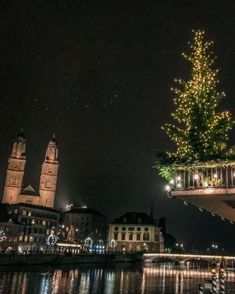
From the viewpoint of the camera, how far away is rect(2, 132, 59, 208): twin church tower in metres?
126

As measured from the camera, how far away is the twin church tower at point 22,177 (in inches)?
4979

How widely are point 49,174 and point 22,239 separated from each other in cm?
4736

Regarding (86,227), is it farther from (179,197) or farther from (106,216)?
(179,197)

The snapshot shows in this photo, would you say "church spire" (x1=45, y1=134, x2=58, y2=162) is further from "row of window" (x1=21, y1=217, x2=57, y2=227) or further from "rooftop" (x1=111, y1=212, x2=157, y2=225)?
"rooftop" (x1=111, y1=212, x2=157, y2=225)

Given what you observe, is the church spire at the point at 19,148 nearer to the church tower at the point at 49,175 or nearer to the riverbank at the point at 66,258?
the church tower at the point at 49,175

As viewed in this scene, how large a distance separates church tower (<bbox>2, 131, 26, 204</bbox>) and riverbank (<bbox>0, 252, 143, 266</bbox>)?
172 ft

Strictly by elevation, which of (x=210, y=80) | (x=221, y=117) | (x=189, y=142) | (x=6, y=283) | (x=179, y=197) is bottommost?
(x=6, y=283)

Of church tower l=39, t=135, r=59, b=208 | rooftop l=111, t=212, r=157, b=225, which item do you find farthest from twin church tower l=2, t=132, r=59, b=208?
rooftop l=111, t=212, r=157, b=225

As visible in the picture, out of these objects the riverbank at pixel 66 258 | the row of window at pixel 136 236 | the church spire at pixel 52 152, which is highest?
the church spire at pixel 52 152

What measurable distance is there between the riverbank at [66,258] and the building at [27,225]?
19.5 meters

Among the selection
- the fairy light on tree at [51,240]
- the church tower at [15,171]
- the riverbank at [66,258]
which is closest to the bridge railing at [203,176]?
the riverbank at [66,258]

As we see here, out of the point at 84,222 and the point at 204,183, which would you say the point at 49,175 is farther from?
the point at 204,183

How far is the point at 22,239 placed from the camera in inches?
3661

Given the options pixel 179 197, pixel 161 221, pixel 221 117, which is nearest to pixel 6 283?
pixel 179 197
